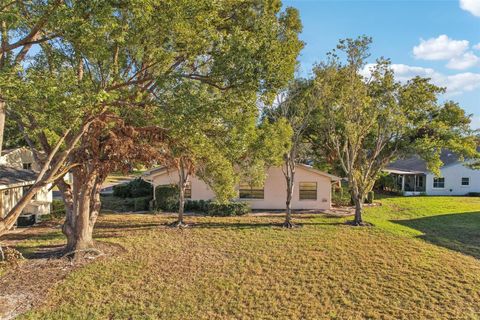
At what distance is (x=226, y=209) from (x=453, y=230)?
1368 centimetres

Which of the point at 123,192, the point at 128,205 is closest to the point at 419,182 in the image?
the point at 128,205

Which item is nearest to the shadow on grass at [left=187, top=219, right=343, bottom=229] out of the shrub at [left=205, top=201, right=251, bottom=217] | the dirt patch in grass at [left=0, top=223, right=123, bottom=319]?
the shrub at [left=205, top=201, right=251, bottom=217]

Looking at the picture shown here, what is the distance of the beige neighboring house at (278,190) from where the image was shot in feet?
81.4

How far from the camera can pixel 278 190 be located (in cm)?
2511

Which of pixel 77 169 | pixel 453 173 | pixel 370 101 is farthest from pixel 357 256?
pixel 453 173

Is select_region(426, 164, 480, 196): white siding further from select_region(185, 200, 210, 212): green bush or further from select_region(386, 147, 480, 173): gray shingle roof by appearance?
select_region(185, 200, 210, 212): green bush

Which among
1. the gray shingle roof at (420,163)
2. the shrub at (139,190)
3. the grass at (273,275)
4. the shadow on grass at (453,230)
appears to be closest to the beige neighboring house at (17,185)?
the grass at (273,275)

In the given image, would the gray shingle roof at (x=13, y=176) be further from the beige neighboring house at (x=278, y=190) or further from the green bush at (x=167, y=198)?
the green bush at (x=167, y=198)

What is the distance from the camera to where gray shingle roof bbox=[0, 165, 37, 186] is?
17.9 metres

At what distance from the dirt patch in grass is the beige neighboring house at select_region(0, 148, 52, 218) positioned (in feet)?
8.58

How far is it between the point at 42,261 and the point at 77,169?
3.78 metres

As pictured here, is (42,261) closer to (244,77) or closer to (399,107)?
(244,77)

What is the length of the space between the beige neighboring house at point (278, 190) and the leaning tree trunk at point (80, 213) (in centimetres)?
1057

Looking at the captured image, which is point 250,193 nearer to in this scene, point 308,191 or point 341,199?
point 308,191
